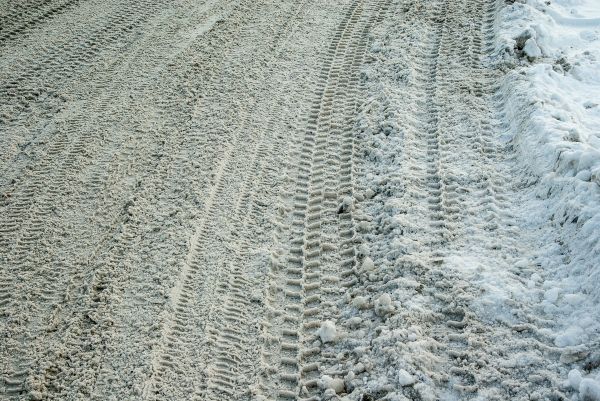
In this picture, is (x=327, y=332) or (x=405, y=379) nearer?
(x=405, y=379)

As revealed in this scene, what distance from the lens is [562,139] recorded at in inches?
153

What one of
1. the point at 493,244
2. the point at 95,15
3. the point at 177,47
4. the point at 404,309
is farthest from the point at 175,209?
the point at 95,15

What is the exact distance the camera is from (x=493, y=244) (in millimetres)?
3393

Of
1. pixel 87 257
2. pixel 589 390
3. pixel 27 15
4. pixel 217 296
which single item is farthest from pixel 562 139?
pixel 27 15

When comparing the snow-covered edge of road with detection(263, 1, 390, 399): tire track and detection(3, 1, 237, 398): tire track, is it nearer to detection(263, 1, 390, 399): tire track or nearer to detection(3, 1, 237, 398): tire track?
detection(263, 1, 390, 399): tire track

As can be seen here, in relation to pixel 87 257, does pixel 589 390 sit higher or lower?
higher

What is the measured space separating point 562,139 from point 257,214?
219 centimetres

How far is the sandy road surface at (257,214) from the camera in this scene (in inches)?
112

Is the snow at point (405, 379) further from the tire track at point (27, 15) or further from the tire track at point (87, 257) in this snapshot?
the tire track at point (27, 15)

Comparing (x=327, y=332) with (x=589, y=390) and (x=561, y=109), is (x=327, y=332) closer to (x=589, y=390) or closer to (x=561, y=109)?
(x=589, y=390)

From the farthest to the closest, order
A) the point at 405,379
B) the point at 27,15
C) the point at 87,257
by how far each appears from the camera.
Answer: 1. the point at 27,15
2. the point at 87,257
3. the point at 405,379

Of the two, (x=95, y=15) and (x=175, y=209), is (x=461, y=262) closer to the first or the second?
(x=175, y=209)

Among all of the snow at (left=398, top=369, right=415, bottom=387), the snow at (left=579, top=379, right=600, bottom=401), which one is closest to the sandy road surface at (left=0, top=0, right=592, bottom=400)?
the snow at (left=398, top=369, right=415, bottom=387)

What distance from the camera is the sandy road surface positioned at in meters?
2.84
